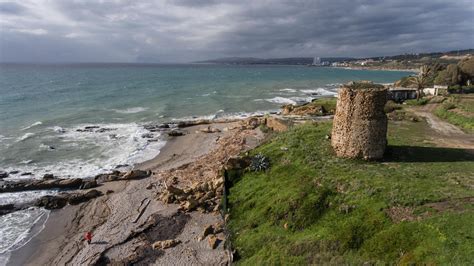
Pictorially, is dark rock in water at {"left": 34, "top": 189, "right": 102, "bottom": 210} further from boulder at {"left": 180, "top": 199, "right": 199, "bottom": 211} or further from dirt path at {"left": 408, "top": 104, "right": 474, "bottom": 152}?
dirt path at {"left": 408, "top": 104, "right": 474, "bottom": 152}

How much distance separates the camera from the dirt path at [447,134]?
2395 cm

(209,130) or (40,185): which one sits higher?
(209,130)

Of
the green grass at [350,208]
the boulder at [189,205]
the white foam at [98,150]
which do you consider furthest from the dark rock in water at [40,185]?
the green grass at [350,208]

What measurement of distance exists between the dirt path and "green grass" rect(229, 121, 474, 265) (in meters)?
2.46

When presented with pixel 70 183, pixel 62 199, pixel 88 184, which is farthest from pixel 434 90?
pixel 62 199

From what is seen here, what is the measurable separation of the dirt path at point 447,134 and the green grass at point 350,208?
2.46 meters

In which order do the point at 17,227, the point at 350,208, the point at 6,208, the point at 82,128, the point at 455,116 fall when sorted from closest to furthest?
the point at 350,208 < the point at 17,227 < the point at 6,208 < the point at 455,116 < the point at 82,128

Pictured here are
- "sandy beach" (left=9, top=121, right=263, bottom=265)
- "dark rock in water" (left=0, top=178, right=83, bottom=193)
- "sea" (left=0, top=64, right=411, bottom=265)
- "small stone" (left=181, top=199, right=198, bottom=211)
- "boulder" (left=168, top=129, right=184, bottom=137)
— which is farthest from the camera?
"boulder" (left=168, top=129, right=184, bottom=137)

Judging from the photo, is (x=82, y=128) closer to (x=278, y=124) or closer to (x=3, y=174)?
(x=3, y=174)

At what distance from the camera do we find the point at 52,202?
78.6 feet

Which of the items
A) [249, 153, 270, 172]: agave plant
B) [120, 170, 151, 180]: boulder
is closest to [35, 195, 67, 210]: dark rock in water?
[120, 170, 151, 180]: boulder

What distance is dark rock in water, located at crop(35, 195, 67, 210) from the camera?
2377 centimetres

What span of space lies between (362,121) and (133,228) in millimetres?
14555

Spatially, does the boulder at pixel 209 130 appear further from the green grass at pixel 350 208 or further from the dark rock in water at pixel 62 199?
the green grass at pixel 350 208
